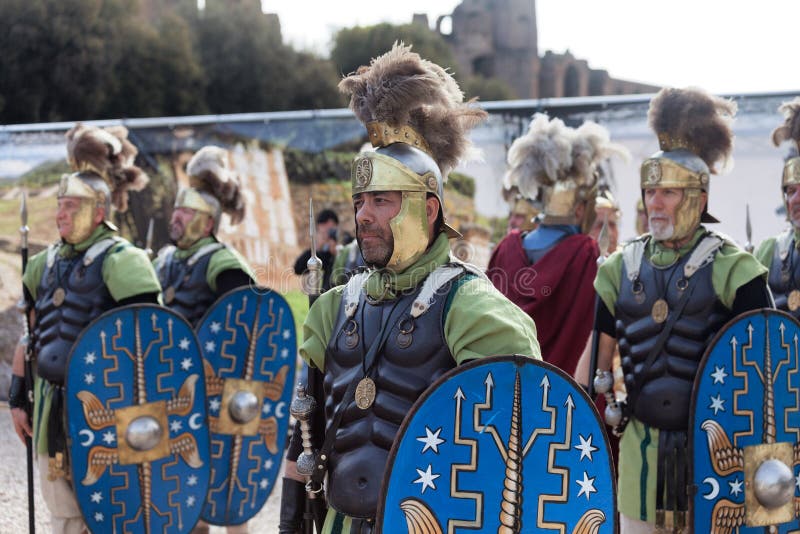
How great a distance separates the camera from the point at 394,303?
2.74m

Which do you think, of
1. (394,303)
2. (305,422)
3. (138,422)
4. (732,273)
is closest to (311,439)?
(305,422)

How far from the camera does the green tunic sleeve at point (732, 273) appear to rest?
12.5 ft

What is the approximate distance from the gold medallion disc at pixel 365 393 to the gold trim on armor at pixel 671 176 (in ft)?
6.40

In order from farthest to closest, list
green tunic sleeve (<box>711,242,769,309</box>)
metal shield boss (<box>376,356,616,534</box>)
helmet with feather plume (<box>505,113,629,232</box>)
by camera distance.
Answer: helmet with feather plume (<box>505,113,629,232</box>) → green tunic sleeve (<box>711,242,769,309</box>) → metal shield boss (<box>376,356,616,534</box>)

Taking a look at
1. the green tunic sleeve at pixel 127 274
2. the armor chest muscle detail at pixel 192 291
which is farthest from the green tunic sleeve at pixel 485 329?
the armor chest muscle detail at pixel 192 291

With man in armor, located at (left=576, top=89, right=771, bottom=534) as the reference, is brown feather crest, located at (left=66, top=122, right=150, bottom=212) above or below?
above

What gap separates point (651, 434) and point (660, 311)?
48cm

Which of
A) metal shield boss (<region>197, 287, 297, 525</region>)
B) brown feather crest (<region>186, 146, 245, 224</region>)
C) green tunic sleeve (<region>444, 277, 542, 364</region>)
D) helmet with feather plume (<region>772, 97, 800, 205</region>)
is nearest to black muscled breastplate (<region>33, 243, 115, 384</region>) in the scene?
metal shield boss (<region>197, 287, 297, 525</region>)

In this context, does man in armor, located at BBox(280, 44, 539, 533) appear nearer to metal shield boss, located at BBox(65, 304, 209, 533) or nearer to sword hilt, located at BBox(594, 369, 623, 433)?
sword hilt, located at BBox(594, 369, 623, 433)

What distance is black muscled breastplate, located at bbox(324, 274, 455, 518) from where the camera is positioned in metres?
2.59

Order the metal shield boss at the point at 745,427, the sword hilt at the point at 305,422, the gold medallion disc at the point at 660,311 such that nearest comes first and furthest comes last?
the sword hilt at the point at 305,422 < the metal shield boss at the point at 745,427 < the gold medallion disc at the point at 660,311

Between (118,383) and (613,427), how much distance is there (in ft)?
7.15

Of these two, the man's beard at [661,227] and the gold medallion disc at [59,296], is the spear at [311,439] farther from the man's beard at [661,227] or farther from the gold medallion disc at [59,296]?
the gold medallion disc at [59,296]

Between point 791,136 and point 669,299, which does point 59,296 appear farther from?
point 791,136
